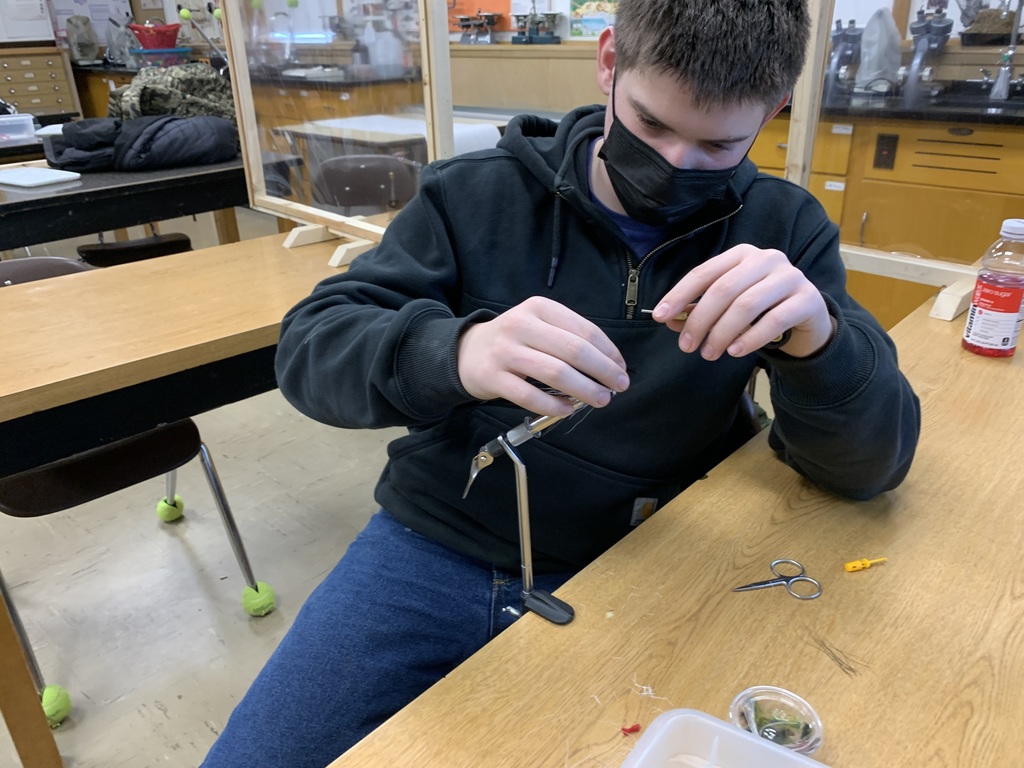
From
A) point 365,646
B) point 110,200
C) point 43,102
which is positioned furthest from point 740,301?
point 43,102

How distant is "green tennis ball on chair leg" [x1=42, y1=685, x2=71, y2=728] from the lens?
1.42m

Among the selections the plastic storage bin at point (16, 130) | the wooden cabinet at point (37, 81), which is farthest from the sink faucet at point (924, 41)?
the wooden cabinet at point (37, 81)

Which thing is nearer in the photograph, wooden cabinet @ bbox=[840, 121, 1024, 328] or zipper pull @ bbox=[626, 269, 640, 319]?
zipper pull @ bbox=[626, 269, 640, 319]

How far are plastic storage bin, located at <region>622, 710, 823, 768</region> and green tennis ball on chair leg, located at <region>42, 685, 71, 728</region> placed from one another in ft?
4.45

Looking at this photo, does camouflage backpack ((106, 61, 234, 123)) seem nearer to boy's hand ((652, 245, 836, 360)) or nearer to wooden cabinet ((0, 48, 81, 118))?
boy's hand ((652, 245, 836, 360))

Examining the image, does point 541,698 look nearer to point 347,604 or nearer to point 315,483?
point 347,604

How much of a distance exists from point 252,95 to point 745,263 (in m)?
1.65

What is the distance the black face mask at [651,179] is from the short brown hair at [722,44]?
0.26ft

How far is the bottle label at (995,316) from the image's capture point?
1.10 meters

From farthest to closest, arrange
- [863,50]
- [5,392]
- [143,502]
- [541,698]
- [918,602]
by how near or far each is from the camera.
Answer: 1. [143,502]
2. [863,50]
3. [5,392]
4. [918,602]
5. [541,698]

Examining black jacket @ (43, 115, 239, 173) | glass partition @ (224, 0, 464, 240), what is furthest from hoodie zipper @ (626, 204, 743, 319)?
black jacket @ (43, 115, 239, 173)

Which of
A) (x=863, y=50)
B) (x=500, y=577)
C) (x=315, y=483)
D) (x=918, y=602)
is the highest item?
(x=863, y=50)

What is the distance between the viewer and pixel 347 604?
0.85 m

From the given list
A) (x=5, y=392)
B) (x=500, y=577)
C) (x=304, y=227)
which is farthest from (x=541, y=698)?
(x=304, y=227)
